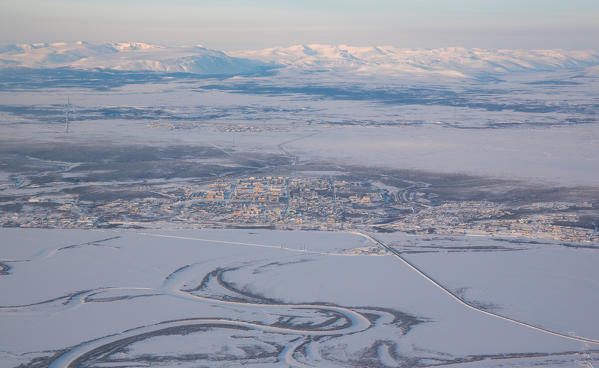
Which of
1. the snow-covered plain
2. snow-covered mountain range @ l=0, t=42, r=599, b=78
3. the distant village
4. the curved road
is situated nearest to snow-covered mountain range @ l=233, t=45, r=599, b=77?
snow-covered mountain range @ l=0, t=42, r=599, b=78

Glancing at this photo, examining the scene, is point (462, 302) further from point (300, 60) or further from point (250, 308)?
point (300, 60)

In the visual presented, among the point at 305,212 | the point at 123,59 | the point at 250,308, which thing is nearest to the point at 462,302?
the point at 250,308

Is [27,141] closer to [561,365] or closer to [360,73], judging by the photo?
[561,365]

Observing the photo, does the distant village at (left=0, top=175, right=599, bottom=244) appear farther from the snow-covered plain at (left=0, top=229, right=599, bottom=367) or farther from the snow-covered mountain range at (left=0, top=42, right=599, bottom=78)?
the snow-covered mountain range at (left=0, top=42, right=599, bottom=78)

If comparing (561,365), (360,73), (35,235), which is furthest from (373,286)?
(360,73)

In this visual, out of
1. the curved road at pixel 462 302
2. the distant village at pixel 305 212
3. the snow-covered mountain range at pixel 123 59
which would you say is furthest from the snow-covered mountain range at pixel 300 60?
the curved road at pixel 462 302
